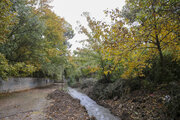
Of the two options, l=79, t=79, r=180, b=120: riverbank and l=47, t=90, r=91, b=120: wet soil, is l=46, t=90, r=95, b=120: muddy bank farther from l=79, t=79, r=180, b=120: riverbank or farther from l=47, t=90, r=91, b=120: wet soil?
l=79, t=79, r=180, b=120: riverbank

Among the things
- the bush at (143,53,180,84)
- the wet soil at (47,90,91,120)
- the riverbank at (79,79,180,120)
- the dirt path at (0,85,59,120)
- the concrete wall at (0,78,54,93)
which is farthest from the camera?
the concrete wall at (0,78,54,93)

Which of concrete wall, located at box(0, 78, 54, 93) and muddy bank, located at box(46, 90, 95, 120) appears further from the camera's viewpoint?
concrete wall, located at box(0, 78, 54, 93)

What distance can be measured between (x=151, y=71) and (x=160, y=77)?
2.24ft

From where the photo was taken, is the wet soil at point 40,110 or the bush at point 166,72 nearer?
the wet soil at point 40,110

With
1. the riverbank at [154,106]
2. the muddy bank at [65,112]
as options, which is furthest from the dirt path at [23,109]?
the riverbank at [154,106]

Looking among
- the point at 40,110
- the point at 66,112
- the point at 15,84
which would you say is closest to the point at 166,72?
the point at 66,112

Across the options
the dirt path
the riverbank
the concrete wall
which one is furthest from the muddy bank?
the concrete wall

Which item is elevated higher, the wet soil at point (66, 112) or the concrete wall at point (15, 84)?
the concrete wall at point (15, 84)

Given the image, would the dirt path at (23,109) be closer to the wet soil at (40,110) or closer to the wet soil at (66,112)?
the wet soil at (40,110)

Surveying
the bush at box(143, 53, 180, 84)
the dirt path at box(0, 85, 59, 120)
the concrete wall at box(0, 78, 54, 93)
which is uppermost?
the bush at box(143, 53, 180, 84)

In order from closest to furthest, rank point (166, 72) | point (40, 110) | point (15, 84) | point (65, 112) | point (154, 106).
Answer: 1. point (154, 106)
2. point (40, 110)
3. point (65, 112)
4. point (166, 72)
5. point (15, 84)

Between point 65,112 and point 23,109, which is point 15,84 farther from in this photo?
point 65,112

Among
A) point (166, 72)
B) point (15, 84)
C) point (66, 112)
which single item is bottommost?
point (66, 112)

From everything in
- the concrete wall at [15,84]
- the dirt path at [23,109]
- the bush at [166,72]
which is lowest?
the dirt path at [23,109]
